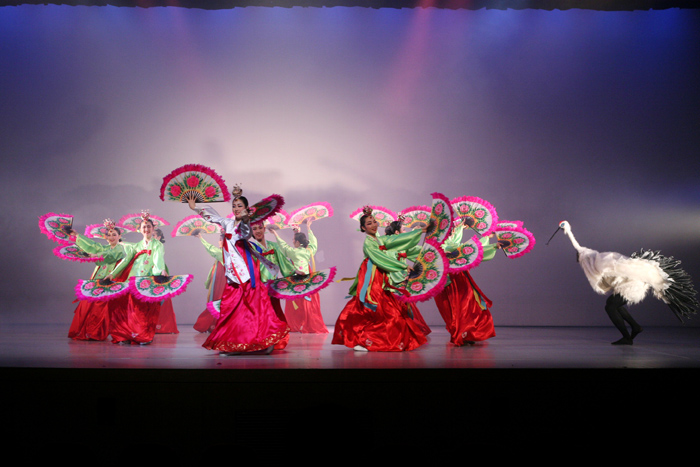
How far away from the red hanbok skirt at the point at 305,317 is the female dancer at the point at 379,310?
6.41ft

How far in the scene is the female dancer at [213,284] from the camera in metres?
6.01

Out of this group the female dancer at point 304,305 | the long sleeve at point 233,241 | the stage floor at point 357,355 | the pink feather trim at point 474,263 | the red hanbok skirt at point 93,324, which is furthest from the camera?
the female dancer at point 304,305

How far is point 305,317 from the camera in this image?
6102 millimetres

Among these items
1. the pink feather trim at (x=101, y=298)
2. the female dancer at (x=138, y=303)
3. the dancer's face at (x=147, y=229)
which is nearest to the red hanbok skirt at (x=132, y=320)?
the female dancer at (x=138, y=303)

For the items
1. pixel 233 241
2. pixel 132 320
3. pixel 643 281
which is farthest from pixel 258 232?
pixel 643 281

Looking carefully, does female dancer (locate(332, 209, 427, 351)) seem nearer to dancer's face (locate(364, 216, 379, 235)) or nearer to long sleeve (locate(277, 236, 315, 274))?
dancer's face (locate(364, 216, 379, 235))

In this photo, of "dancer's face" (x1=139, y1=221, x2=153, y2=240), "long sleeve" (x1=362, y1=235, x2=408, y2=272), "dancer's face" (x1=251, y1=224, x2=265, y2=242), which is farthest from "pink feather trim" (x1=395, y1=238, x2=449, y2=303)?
"dancer's face" (x1=139, y1=221, x2=153, y2=240)

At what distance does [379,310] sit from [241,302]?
112cm

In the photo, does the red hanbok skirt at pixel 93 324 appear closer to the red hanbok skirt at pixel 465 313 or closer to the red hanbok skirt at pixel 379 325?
the red hanbok skirt at pixel 379 325

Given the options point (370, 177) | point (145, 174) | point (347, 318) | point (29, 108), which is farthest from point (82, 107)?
point (347, 318)

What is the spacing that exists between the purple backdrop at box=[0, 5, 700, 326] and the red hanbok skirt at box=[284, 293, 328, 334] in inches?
38.3

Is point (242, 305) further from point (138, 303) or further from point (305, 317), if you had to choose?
point (305, 317)
